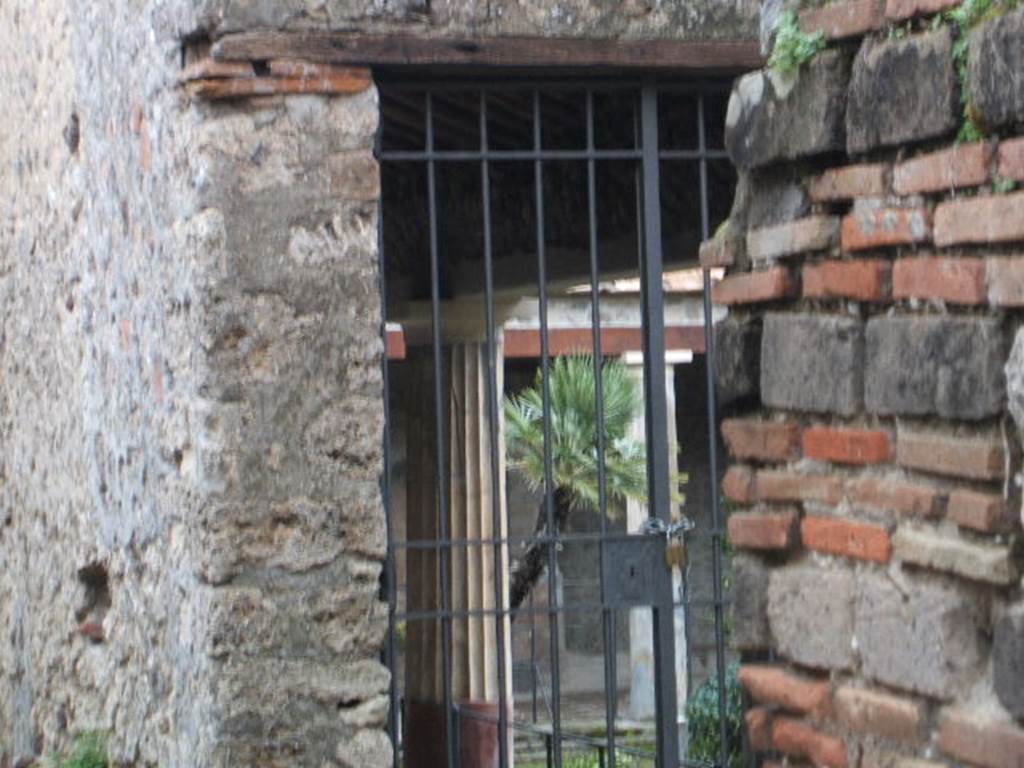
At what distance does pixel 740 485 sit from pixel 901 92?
701mm

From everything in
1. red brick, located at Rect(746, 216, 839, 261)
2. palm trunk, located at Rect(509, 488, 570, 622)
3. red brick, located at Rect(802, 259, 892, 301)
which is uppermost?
red brick, located at Rect(746, 216, 839, 261)

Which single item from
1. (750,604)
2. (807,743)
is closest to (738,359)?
(750,604)

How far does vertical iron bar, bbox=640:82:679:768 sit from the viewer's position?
5043 millimetres

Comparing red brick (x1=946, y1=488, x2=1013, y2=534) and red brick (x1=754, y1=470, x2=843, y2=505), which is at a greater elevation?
red brick (x1=754, y1=470, x2=843, y2=505)

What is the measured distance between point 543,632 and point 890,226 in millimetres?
16118

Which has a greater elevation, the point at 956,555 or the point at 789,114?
the point at 789,114

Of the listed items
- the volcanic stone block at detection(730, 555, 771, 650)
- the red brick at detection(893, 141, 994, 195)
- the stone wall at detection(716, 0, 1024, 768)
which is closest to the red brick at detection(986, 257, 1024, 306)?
the stone wall at detection(716, 0, 1024, 768)

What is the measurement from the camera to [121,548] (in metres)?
5.66

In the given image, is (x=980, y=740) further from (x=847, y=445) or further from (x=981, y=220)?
(x=981, y=220)

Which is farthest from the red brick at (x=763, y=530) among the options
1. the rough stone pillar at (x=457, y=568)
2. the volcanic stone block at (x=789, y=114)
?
the rough stone pillar at (x=457, y=568)

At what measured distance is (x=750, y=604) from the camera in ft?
9.88

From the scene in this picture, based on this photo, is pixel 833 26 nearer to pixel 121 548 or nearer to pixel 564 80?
pixel 564 80

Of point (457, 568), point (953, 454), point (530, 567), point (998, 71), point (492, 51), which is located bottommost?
point (530, 567)

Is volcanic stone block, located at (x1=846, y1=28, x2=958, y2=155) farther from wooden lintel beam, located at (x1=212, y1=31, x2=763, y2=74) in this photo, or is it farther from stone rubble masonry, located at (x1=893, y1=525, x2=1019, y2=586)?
wooden lintel beam, located at (x1=212, y1=31, x2=763, y2=74)
